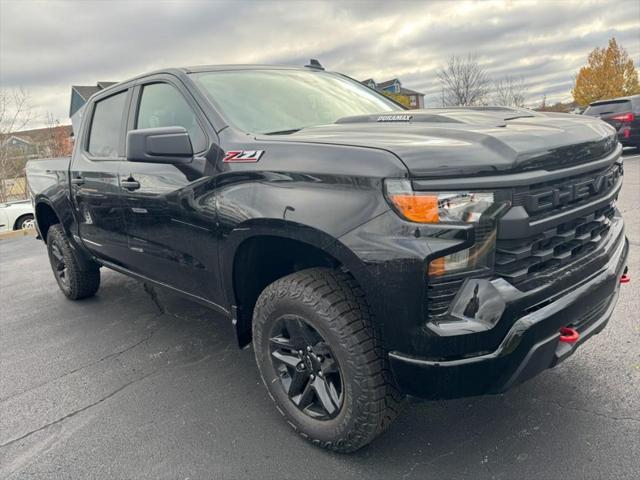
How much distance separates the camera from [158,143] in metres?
2.59

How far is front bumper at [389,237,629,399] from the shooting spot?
190 centimetres

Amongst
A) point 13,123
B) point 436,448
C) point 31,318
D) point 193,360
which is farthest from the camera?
point 13,123

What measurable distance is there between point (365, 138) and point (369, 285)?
65cm

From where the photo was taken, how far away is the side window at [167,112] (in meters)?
2.86

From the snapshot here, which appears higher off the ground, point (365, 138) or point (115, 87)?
point (115, 87)

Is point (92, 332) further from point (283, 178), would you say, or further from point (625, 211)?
point (625, 211)

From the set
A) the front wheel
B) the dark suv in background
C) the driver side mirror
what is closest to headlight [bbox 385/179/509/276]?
the front wheel

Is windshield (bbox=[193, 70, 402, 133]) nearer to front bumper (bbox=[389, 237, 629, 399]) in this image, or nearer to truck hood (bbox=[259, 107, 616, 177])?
truck hood (bbox=[259, 107, 616, 177])

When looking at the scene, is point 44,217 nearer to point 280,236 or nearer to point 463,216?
point 280,236

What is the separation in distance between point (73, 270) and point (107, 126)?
162cm

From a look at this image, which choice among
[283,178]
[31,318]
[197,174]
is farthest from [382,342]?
[31,318]

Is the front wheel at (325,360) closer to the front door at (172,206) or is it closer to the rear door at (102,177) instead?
the front door at (172,206)

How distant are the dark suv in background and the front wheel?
13047 mm

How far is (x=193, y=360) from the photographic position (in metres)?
3.55
